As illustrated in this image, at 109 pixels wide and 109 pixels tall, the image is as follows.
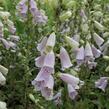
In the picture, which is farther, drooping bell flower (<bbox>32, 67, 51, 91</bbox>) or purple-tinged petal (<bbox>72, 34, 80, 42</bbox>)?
purple-tinged petal (<bbox>72, 34, 80, 42</bbox>)

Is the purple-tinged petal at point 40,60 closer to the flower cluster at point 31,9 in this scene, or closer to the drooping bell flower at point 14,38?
the flower cluster at point 31,9

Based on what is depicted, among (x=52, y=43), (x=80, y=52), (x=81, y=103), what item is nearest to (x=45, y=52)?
(x=52, y=43)

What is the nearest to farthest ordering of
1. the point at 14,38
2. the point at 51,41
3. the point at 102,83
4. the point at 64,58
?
the point at 51,41, the point at 64,58, the point at 102,83, the point at 14,38

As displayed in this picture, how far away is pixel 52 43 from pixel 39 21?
4.20 feet

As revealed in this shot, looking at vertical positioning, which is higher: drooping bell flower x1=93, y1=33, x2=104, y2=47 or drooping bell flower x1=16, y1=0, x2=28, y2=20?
drooping bell flower x1=16, y1=0, x2=28, y2=20

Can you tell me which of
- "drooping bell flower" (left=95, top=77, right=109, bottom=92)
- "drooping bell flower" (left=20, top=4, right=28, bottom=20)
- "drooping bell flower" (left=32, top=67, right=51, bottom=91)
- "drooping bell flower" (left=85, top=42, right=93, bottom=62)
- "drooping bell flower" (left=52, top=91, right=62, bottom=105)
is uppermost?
"drooping bell flower" (left=20, top=4, right=28, bottom=20)

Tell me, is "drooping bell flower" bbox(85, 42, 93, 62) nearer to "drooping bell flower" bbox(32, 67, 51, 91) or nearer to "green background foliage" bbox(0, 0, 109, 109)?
"green background foliage" bbox(0, 0, 109, 109)

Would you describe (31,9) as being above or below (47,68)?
above

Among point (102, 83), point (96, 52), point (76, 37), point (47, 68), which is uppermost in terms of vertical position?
point (47, 68)

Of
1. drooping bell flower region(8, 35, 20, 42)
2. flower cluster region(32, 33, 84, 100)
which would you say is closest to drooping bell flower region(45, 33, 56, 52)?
flower cluster region(32, 33, 84, 100)

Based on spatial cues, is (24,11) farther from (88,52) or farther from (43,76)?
(43,76)

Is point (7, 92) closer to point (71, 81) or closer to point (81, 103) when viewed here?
point (81, 103)

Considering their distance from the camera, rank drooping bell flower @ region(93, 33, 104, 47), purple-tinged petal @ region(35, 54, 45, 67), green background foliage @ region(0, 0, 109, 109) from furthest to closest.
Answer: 1. drooping bell flower @ region(93, 33, 104, 47)
2. green background foliage @ region(0, 0, 109, 109)
3. purple-tinged petal @ region(35, 54, 45, 67)

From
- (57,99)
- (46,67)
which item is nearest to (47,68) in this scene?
(46,67)
